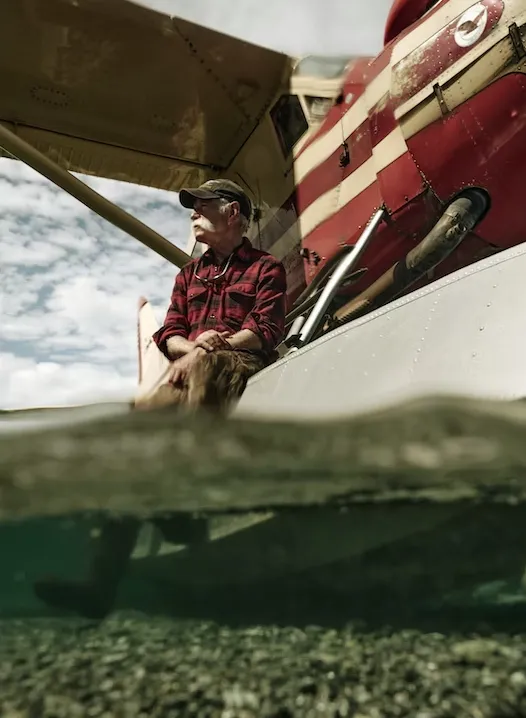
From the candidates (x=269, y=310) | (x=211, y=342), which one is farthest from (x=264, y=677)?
(x=269, y=310)

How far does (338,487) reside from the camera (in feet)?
8.02

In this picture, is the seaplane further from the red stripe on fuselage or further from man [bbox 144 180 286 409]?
man [bbox 144 180 286 409]

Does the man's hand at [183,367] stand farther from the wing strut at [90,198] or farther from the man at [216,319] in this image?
the wing strut at [90,198]

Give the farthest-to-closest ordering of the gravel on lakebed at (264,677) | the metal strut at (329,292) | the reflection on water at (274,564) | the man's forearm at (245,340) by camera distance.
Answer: the metal strut at (329,292)
the man's forearm at (245,340)
the reflection on water at (274,564)
the gravel on lakebed at (264,677)

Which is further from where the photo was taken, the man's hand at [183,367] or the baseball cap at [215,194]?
the baseball cap at [215,194]

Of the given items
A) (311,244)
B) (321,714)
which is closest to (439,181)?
(311,244)

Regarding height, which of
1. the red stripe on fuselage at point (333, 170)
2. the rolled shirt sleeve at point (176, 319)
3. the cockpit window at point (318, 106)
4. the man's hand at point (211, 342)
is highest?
the cockpit window at point (318, 106)

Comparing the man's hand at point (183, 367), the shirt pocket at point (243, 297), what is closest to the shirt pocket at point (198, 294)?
the shirt pocket at point (243, 297)

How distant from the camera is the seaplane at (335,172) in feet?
6.15

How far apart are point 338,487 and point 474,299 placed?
3.50ft

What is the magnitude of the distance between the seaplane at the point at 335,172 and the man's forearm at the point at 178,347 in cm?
Result: 25

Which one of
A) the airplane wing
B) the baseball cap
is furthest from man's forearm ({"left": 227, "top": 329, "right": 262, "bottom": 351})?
the airplane wing

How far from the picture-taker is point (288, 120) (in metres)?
4.43

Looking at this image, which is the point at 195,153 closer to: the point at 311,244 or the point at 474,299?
the point at 311,244
